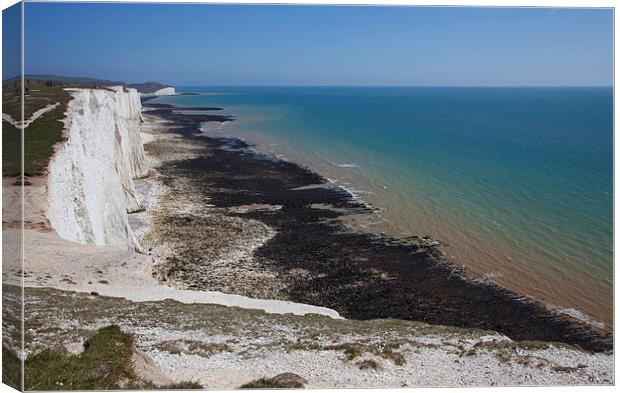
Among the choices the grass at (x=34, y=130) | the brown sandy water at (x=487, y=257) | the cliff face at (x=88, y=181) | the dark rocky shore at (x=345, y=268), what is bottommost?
the dark rocky shore at (x=345, y=268)

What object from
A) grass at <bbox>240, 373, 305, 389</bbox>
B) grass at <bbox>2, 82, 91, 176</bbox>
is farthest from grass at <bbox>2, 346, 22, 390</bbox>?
grass at <bbox>240, 373, 305, 389</bbox>

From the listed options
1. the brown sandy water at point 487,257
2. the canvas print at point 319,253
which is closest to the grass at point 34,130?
the canvas print at point 319,253

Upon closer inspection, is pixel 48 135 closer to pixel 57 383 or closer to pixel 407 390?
pixel 57 383

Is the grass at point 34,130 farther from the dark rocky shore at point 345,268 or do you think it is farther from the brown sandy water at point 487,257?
the brown sandy water at point 487,257

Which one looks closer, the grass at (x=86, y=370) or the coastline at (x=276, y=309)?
the grass at (x=86, y=370)

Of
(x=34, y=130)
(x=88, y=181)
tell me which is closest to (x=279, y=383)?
(x=34, y=130)

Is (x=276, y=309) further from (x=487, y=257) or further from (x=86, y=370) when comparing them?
(x=487, y=257)
